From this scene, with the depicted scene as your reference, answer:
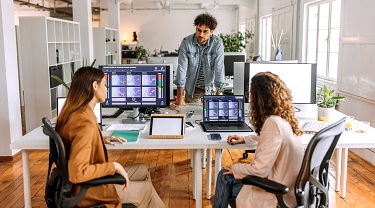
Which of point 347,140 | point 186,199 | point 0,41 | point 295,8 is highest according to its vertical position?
point 295,8

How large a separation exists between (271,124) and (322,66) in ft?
16.8

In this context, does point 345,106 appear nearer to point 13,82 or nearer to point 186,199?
point 186,199

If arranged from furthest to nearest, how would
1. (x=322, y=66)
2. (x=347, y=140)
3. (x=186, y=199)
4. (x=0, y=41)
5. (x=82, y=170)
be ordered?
(x=322, y=66) → (x=0, y=41) → (x=186, y=199) → (x=347, y=140) → (x=82, y=170)

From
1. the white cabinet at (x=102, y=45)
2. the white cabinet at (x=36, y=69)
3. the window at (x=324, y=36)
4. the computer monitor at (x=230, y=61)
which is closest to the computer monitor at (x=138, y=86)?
the computer monitor at (x=230, y=61)

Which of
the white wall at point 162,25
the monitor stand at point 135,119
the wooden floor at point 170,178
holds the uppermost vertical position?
the white wall at point 162,25

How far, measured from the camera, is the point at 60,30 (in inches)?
272

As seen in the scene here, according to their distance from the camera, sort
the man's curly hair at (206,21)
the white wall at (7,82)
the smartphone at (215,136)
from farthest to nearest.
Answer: the white wall at (7,82)
the man's curly hair at (206,21)
the smartphone at (215,136)

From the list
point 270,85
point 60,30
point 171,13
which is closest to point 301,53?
point 60,30

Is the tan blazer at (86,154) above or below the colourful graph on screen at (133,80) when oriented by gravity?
below

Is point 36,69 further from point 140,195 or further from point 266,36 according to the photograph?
point 266,36

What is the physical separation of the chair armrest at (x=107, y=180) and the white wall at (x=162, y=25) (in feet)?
46.3

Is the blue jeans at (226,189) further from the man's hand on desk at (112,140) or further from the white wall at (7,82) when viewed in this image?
the white wall at (7,82)

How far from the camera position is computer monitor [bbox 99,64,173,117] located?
3.16 meters

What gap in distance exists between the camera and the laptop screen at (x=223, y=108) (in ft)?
10.0
